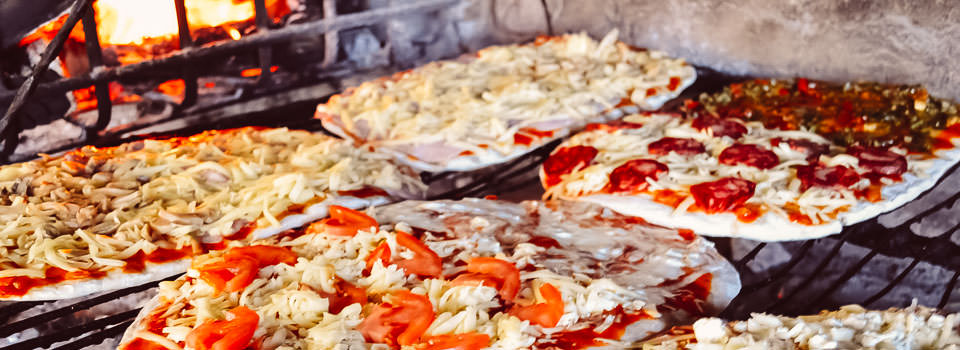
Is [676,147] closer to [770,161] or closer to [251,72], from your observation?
[770,161]

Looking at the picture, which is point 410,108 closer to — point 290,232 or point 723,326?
point 290,232

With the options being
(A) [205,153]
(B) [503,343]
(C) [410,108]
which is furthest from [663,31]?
(B) [503,343]

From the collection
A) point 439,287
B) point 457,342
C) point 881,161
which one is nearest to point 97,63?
point 439,287

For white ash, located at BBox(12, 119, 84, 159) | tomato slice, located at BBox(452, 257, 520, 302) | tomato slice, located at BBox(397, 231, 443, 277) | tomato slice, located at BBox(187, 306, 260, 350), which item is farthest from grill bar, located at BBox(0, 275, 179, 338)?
white ash, located at BBox(12, 119, 84, 159)

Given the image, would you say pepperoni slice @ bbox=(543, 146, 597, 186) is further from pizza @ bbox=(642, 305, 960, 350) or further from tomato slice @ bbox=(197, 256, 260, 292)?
tomato slice @ bbox=(197, 256, 260, 292)

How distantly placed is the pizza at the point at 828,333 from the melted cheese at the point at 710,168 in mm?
839

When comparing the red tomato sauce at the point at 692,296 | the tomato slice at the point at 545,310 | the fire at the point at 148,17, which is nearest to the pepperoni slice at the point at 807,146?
the red tomato sauce at the point at 692,296

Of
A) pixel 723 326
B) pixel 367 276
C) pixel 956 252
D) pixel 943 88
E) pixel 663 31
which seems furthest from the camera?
pixel 663 31

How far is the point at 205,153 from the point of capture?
406 centimetres

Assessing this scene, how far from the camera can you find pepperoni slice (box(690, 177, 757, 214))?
11.2 ft

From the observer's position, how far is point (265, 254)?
3.00 meters

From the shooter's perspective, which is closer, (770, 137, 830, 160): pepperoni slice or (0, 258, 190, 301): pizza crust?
(0, 258, 190, 301): pizza crust

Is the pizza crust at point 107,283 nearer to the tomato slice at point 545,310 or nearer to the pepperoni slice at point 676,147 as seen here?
the tomato slice at point 545,310

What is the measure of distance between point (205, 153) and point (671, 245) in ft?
8.14
